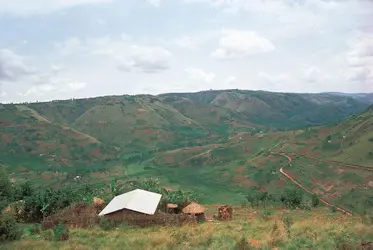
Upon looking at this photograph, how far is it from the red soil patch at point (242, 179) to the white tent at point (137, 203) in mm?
48401

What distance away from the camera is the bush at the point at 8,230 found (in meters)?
19.8

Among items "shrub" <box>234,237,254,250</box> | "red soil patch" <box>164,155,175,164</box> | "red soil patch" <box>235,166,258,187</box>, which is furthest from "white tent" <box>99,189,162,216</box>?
"red soil patch" <box>164,155,175,164</box>

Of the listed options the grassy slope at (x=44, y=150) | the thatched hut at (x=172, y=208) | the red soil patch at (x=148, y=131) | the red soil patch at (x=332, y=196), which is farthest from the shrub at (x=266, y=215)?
the red soil patch at (x=148, y=131)

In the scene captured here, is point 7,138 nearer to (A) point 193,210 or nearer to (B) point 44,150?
(B) point 44,150

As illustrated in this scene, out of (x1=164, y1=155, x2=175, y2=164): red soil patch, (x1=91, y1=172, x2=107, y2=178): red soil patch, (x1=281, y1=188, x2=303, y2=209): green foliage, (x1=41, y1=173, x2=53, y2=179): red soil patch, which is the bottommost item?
(x1=91, y1=172, x2=107, y2=178): red soil patch

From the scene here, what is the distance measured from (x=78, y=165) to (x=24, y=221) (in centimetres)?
8440

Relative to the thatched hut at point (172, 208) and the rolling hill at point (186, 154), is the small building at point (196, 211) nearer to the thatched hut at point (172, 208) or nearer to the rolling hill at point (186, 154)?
the thatched hut at point (172, 208)

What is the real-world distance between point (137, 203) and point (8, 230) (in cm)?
1343

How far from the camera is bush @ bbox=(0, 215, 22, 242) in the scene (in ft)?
64.8

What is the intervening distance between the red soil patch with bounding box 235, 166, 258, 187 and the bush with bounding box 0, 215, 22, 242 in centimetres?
6504

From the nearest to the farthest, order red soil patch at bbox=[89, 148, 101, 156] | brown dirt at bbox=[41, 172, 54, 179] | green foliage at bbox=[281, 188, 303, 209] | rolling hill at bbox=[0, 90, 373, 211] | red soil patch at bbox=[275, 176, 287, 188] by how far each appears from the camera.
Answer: green foliage at bbox=[281, 188, 303, 209], rolling hill at bbox=[0, 90, 373, 211], red soil patch at bbox=[275, 176, 287, 188], brown dirt at bbox=[41, 172, 54, 179], red soil patch at bbox=[89, 148, 101, 156]

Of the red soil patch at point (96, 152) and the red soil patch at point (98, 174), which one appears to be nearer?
the red soil patch at point (98, 174)

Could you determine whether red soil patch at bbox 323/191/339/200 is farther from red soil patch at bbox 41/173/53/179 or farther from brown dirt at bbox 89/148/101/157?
brown dirt at bbox 89/148/101/157

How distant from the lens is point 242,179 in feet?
284
